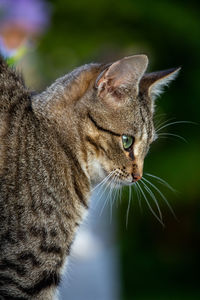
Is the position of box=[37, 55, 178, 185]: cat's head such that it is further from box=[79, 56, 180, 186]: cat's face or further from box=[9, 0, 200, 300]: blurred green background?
box=[9, 0, 200, 300]: blurred green background

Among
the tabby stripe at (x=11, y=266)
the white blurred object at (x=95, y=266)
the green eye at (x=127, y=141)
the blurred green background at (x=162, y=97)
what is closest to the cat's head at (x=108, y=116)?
the green eye at (x=127, y=141)

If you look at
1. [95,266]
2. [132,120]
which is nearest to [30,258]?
[132,120]

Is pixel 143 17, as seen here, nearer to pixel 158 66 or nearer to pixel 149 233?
pixel 158 66

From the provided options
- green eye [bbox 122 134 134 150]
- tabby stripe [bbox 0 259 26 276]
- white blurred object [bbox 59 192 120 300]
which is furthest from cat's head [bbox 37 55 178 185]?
white blurred object [bbox 59 192 120 300]

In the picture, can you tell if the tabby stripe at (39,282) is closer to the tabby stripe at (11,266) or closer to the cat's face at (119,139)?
the tabby stripe at (11,266)

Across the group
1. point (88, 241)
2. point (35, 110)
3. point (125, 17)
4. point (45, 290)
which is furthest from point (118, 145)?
point (125, 17)

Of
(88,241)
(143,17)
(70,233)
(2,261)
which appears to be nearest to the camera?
(2,261)

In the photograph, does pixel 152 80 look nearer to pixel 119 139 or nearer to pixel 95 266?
pixel 119 139
